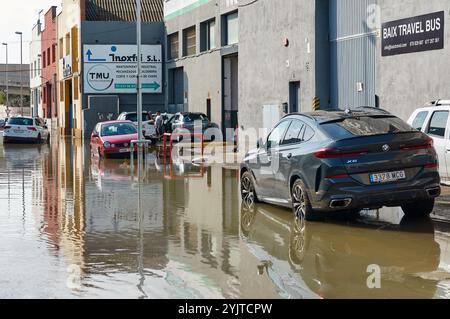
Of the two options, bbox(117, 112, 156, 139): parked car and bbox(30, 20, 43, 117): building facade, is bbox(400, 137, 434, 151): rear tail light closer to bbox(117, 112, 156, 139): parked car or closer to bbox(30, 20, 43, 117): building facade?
bbox(117, 112, 156, 139): parked car

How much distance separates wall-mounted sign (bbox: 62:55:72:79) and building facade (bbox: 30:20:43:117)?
23.9m

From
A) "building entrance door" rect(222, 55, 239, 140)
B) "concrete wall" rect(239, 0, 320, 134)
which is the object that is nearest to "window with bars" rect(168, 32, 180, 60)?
"building entrance door" rect(222, 55, 239, 140)

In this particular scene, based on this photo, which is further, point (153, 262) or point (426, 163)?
point (426, 163)

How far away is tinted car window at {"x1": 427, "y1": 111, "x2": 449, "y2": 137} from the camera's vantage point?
15.1 m

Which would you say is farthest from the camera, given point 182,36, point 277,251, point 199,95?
point 182,36

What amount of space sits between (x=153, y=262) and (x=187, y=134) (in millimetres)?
28435

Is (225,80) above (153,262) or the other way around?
above

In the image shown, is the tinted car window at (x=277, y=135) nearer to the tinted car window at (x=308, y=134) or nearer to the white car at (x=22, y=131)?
the tinted car window at (x=308, y=134)

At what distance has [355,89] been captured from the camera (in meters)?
25.8

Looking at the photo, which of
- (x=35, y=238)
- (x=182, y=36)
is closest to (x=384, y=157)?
(x=35, y=238)

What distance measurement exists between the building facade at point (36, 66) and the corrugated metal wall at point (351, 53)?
62.4 metres

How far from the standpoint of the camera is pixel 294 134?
42.2 feet

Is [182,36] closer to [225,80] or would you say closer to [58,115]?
[225,80]
